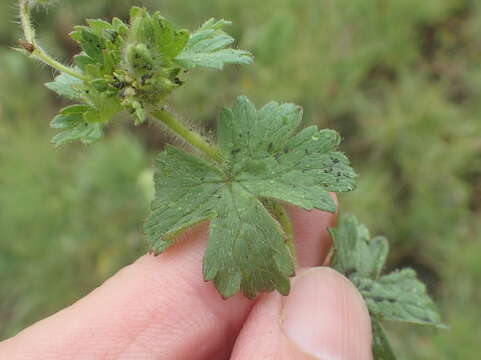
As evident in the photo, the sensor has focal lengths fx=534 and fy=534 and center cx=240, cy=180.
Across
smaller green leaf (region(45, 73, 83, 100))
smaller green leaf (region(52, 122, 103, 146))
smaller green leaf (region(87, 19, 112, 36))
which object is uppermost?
smaller green leaf (region(87, 19, 112, 36))

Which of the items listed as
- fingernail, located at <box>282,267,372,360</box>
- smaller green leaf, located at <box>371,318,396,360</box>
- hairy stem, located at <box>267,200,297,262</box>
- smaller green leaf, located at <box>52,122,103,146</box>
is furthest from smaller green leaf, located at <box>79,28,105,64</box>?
smaller green leaf, located at <box>371,318,396,360</box>

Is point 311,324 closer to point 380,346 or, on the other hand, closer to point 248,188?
point 380,346

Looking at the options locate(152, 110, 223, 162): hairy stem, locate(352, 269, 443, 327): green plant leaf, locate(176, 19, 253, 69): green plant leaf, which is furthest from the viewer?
locate(352, 269, 443, 327): green plant leaf

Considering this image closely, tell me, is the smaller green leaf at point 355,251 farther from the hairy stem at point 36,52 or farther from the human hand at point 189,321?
the hairy stem at point 36,52

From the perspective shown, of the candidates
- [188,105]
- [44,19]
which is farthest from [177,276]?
[44,19]

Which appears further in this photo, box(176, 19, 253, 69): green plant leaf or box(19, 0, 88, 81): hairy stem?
box(176, 19, 253, 69): green plant leaf

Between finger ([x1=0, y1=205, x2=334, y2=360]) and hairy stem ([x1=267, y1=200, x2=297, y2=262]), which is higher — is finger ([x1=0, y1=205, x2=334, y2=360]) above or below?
below

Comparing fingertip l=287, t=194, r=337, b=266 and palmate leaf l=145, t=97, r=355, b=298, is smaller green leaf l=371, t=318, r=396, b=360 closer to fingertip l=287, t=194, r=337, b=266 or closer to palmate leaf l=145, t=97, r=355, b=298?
fingertip l=287, t=194, r=337, b=266

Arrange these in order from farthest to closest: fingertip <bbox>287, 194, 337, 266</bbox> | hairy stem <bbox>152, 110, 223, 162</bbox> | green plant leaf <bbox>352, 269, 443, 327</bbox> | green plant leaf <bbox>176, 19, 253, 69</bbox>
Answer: fingertip <bbox>287, 194, 337, 266</bbox>
green plant leaf <bbox>352, 269, 443, 327</bbox>
hairy stem <bbox>152, 110, 223, 162</bbox>
green plant leaf <bbox>176, 19, 253, 69</bbox>
